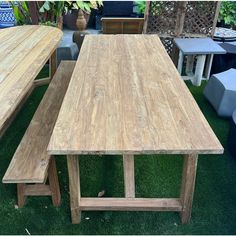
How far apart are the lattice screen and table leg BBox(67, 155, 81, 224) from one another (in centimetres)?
287

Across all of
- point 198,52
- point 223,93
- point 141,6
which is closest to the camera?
point 223,93

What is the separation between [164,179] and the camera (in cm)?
224

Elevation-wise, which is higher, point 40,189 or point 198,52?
point 198,52

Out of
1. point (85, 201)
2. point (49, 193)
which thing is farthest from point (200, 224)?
point (49, 193)

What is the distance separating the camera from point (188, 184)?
5.57 ft

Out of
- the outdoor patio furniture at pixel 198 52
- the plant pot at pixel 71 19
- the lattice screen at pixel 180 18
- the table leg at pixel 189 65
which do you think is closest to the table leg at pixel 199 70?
the outdoor patio furniture at pixel 198 52

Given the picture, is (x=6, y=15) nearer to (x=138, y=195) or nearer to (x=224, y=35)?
(x=224, y=35)

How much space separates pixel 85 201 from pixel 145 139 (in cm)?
73

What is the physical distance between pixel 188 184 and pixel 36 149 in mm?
991

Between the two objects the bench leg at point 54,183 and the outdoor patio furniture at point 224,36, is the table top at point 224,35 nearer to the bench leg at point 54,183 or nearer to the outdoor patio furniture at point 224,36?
the outdoor patio furniture at point 224,36

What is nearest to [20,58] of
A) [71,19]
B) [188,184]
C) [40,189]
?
[40,189]

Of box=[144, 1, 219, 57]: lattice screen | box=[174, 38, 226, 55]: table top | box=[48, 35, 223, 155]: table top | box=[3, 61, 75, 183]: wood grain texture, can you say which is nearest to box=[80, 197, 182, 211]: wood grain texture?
box=[3, 61, 75, 183]: wood grain texture

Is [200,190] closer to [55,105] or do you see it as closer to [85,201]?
[85,201]

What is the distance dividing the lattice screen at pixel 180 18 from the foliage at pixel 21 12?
1665 mm
